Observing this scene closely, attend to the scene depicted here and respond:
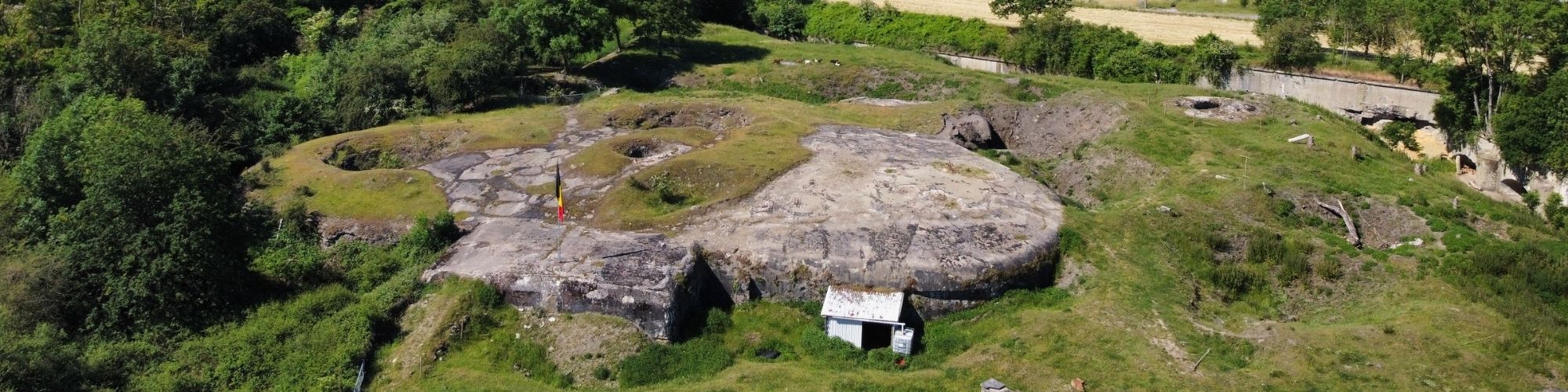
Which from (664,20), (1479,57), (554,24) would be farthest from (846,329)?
(1479,57)

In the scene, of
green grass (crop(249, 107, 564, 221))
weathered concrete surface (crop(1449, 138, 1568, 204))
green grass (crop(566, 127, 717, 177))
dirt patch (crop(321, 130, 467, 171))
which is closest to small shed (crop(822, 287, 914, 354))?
green grass (crop(566, 127, 717, 177))

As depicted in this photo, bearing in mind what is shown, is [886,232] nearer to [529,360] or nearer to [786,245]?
[786,245]

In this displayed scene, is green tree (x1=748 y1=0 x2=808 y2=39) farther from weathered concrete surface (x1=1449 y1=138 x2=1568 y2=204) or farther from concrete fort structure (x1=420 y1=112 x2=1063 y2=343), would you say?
weathered concrete surface (x1=1449 y1=138 x2=1568 y2=204)

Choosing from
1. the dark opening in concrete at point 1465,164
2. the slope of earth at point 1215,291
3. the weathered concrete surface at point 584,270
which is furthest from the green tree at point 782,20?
the weathered concrete surface at point 584,270

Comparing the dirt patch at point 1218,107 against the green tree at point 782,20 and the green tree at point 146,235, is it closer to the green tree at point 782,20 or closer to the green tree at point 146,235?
the green tree at point 782,20

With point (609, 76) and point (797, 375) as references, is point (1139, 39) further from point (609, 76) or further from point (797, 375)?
point (797, 375)

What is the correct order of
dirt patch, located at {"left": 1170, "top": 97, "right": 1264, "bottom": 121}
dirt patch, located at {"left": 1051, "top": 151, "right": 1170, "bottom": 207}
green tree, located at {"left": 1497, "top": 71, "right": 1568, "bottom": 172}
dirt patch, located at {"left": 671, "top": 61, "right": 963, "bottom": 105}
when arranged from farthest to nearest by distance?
1. dirt patch, located at {"left": 671, "top": 61, "right": 963, "bottom": 105}
2. dirt patch, located at {"left": 1170, "top": 97, "right": 1264, "bottom": 121}
3. dirt patch, located at {"left": 1051, "top": 151, "right": 1170, "bottom": 207}
4. green tree, located at {"left": 1497, "top": 71, "right": 1568, "bottom": 172}

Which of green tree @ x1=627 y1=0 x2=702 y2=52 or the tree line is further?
green tree @ x1=627 y1=0 x2=702 y2=52
